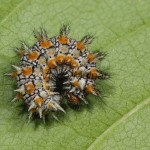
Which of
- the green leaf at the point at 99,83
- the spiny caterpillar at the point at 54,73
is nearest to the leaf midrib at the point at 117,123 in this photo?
→ the green leaf at the point at 99,83

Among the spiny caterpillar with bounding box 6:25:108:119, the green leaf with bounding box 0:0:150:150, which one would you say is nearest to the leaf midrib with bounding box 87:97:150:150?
the green leaf with bounding box 0:0:150:150

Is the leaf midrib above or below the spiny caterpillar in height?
below

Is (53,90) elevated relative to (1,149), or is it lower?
elevated

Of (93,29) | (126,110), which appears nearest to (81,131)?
(126,110)

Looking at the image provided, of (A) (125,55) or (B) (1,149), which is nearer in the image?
(B) (1,149)

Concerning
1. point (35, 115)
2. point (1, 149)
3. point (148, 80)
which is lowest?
point (1, 149)

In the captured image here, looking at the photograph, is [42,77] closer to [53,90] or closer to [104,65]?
[53,90]

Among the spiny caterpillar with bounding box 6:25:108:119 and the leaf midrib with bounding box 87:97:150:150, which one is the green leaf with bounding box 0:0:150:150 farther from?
the spiny caterpillar with bounding box 6:25:108:119
